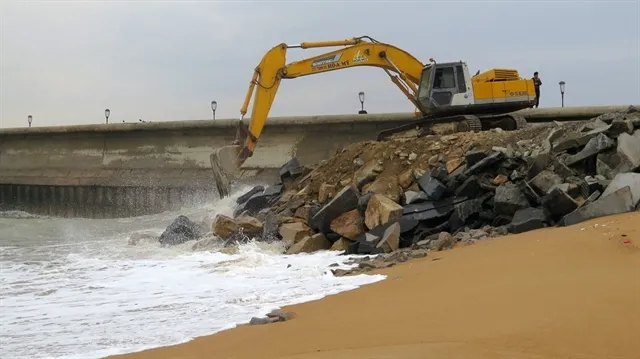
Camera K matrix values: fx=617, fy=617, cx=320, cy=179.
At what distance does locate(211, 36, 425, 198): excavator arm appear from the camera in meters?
15.9

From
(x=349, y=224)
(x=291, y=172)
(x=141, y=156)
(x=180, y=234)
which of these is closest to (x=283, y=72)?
(x=291, y=172)

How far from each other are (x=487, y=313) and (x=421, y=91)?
12983mm

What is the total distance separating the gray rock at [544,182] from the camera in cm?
888

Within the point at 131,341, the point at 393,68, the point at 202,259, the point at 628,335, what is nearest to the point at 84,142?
the point at 393,68

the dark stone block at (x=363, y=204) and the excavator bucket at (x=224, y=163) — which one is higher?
the excavator bucket at (x=224, y=163)

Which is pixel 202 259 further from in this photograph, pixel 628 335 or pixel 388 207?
pixel 628 335

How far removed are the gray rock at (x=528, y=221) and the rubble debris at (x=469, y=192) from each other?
14mm

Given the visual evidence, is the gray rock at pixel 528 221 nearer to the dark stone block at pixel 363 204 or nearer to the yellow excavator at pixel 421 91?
the dark stone block at pixel 363 204

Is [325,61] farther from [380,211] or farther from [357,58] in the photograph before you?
[380,211]

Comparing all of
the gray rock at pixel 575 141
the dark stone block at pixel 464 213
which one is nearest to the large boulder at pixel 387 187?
the dark stone block at pixel 464 213

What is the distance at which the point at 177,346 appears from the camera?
15.2ft

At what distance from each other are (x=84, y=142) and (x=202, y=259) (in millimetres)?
20180

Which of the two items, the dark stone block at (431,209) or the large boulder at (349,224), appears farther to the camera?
the large boulder at (349,224)

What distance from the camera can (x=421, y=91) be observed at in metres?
16.5
